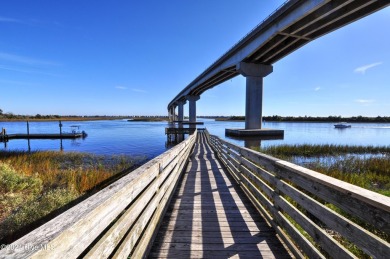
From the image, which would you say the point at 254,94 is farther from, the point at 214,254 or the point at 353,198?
the point at 353,198

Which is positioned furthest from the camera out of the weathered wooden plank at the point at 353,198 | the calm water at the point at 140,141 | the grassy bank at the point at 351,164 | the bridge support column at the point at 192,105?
the bridge support column at the point at 192,105

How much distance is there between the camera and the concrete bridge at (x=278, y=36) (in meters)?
20.4

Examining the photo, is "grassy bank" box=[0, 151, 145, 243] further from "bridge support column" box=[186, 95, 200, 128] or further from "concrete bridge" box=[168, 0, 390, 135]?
"bridge support column" box=[186, 95, 200, 128]

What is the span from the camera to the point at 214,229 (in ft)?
12.6

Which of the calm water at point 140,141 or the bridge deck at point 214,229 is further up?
the bridge deck at point 214,229

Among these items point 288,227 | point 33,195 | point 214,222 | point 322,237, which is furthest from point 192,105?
point 322,237

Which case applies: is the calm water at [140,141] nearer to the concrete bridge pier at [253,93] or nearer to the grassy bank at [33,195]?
the concrete bridge pier at [253,93]

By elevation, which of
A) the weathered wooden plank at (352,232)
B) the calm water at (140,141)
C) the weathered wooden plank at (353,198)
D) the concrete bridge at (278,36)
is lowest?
the calm water at (140,141)

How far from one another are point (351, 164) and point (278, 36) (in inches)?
788

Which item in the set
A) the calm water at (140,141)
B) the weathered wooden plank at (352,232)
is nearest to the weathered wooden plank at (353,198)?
the weathered wooden plank at (352,232)

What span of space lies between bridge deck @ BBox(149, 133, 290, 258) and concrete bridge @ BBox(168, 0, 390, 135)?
21632 millimetres

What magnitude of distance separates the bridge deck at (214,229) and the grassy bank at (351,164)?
5.62 metres

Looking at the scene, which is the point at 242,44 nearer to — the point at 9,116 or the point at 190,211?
the point at 190,211

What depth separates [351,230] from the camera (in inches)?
78.1
